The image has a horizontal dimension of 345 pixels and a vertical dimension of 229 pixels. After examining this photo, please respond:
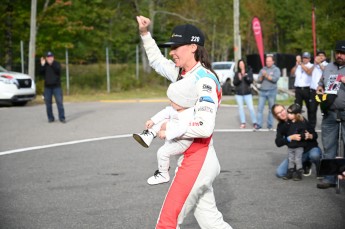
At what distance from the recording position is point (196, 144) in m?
4.00

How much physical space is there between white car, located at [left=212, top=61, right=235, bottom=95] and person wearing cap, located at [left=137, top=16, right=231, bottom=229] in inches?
990

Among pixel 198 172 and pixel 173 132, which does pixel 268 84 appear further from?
pixel 173 132

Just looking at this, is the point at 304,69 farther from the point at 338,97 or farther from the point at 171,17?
the point at 171,17

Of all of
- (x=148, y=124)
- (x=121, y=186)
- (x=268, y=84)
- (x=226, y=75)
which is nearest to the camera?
(x=148, y=124)

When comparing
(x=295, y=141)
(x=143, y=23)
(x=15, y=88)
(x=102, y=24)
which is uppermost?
(x=102, y=24)

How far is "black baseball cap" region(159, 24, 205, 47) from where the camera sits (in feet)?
13.3

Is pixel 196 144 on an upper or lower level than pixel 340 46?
lower

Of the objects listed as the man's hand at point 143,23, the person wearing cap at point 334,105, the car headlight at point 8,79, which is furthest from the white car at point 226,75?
the man's hand at point 143,23

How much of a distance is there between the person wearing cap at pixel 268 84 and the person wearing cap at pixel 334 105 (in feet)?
20.0

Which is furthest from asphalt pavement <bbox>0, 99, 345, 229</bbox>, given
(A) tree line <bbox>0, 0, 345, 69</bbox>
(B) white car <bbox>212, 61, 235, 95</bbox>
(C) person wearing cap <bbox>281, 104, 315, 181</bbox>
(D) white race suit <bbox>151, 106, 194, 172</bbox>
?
(B) white car <bbox>212, 61, 235, 95</bbox>

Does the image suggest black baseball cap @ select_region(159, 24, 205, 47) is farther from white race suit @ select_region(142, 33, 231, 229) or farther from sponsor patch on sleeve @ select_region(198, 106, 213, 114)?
sponsor patch on sleeve @ select_region(198, 106, 213, 114)

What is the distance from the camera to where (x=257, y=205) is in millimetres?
6883

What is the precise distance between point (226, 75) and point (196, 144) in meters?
27.4

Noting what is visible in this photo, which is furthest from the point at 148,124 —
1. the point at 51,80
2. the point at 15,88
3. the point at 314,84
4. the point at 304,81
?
the point at 15,88
